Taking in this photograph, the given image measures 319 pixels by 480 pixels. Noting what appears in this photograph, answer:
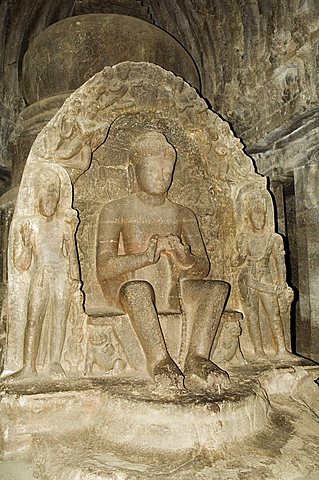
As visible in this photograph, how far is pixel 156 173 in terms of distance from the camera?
4.07 m

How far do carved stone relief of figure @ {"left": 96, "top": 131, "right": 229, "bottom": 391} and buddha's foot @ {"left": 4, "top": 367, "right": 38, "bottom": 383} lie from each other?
0.84m

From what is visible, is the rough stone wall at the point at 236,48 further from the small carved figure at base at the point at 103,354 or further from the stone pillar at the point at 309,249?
the small carved figure at base at the point at 103,354

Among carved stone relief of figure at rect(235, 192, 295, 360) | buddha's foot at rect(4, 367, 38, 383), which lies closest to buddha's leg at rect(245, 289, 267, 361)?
carved stone relief of figure at rect(235, 192, 295, 360)

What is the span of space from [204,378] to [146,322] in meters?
0.60

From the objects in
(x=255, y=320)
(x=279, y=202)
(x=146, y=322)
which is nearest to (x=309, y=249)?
(x=279, y=202)

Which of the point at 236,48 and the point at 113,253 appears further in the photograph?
the point at 236,48

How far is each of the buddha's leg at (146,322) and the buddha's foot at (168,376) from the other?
5 centimetres

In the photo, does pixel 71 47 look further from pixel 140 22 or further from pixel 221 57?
pixel 221 57

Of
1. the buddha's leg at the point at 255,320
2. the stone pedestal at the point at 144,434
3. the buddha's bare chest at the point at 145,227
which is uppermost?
the buddha's bare chest at the point at 145,227

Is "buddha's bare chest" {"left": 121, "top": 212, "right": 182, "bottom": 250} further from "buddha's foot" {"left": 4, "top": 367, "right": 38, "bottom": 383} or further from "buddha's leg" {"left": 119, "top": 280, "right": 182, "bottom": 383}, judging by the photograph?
"buddha's foot" {"left": 4, "top": 367, "right": 38, "bottom": 383}

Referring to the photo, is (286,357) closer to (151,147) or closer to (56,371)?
(56,371)

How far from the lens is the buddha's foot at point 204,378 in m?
3.25

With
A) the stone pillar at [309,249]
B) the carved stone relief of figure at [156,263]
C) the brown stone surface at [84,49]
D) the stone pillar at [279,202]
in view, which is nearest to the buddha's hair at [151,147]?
the carved stone relief of figure at [156,263]

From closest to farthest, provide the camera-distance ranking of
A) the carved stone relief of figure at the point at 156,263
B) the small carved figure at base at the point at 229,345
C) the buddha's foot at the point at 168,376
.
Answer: the buddha's foot at the point at 168,376, the carved stone relief of figure at the point at 156,263, the small carved figure at base at the point at 229,345
